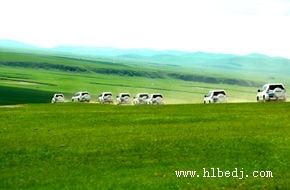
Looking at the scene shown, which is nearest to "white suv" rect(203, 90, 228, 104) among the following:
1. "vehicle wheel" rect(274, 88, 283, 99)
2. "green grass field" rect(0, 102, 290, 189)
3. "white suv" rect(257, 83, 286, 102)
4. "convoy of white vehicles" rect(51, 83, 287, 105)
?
"convoy of white vehicles" rect(51, 83, 287, 105)

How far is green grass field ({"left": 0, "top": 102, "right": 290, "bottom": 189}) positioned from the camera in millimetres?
19844

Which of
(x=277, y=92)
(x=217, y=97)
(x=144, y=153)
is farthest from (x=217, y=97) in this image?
(x=144, y=153)

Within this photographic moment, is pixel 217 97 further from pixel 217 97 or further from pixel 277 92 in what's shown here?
pixel 277 92

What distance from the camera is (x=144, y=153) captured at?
2533 cm

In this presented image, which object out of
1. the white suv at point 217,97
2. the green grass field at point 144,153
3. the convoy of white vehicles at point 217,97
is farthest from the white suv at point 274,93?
the green grass field at point 144,153

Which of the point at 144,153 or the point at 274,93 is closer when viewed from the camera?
the point at 144,153

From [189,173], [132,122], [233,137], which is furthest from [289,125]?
[189,173]

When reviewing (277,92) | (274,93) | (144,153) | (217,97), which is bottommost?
(217,97)

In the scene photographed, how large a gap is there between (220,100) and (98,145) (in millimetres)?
46782

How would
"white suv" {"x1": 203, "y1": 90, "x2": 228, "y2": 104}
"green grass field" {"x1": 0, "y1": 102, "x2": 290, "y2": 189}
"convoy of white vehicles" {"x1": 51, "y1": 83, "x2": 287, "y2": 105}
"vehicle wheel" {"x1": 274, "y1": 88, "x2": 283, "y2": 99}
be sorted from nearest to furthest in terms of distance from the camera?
"green grass field" {"x1": 0, "y1": 102, "x2": 290, "y2": 189} → "vehicle wheel" {"x1": 274, "y1": 88, "x2": 283, "y2": 99} → "convoy of white vehicles" {"x1": 51, "y1": 83, "x2": 287, "y2": 105} → "white suv" {"x1": 203, "y1": 90, "x2": 228, "y2": 104}

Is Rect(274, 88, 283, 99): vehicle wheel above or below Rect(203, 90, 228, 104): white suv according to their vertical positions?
above

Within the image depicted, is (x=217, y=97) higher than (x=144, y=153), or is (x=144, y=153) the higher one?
(x=144, y=153)

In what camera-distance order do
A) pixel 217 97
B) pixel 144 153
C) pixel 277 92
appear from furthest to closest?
pixel 217 97 < pixel 277 92 < pixel 144 153

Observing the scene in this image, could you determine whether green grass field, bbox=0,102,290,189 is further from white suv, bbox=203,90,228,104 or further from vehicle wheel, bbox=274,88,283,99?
white suv, bbox=203,90,228,104
